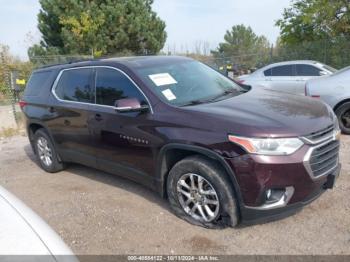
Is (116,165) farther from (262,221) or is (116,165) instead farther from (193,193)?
(262,221)

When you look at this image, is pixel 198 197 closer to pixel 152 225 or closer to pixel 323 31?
pixel 152 225

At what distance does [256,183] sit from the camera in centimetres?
321

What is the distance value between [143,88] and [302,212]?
2.18 metres

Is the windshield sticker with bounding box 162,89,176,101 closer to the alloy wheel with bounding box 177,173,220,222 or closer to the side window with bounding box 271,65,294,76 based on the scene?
the alloy wheel with bounding box 177,173,220,222

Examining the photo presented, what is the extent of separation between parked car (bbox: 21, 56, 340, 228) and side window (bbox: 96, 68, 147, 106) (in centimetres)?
1

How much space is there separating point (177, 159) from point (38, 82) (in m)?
3.23

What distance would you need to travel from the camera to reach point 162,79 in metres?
4.20

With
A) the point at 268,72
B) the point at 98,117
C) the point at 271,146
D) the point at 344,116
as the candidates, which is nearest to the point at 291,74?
the point at 268,72

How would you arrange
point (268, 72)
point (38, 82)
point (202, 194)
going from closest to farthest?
point (202, 194), point (38, 82), point (268, 72)

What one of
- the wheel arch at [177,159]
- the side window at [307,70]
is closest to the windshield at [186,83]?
the wheel arch at [177,159]

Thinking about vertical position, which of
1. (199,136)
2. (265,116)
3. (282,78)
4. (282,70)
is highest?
(265,116)

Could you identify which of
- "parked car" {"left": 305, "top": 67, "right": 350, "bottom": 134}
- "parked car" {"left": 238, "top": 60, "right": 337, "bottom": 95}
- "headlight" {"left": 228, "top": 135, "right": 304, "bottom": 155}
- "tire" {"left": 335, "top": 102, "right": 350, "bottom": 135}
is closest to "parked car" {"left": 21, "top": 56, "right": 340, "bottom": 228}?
"headlight" {"left": 228, "top": 135, "right": 304, "bottom": 155}

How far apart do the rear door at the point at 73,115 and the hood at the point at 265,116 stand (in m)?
1.72

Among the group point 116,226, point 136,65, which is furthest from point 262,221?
point 136,65
